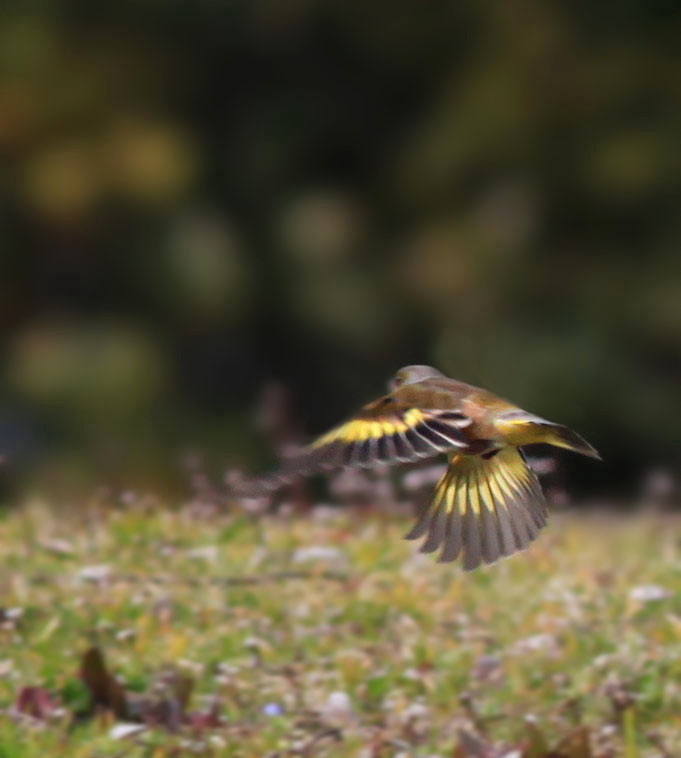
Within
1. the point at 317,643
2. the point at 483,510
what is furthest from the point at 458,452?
the point at 317,643

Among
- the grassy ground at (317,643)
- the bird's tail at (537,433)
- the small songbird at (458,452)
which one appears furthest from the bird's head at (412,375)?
the grassy ground at (317,643)

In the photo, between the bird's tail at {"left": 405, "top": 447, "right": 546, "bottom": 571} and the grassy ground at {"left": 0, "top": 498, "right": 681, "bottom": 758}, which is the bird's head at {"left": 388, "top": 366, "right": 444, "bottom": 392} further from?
the grassy ground at {"left": 0, "top": 498, "right": 681, "bottom": 758}

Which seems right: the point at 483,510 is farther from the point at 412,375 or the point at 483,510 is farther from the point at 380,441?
the point at 380,441

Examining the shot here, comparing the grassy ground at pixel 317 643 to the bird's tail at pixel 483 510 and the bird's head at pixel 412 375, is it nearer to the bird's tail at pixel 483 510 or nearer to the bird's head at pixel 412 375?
the bird's tail at pixel 483 510

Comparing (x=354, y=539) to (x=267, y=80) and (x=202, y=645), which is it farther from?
(x=267, y=80)

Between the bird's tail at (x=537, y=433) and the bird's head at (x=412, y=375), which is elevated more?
the bird's head at (x=412, y=375)

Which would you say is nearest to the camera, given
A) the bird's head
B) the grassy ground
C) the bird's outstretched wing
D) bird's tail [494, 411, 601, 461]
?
the bird's outstretched wing

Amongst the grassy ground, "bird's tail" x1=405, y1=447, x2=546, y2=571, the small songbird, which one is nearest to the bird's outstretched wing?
the small songbird
